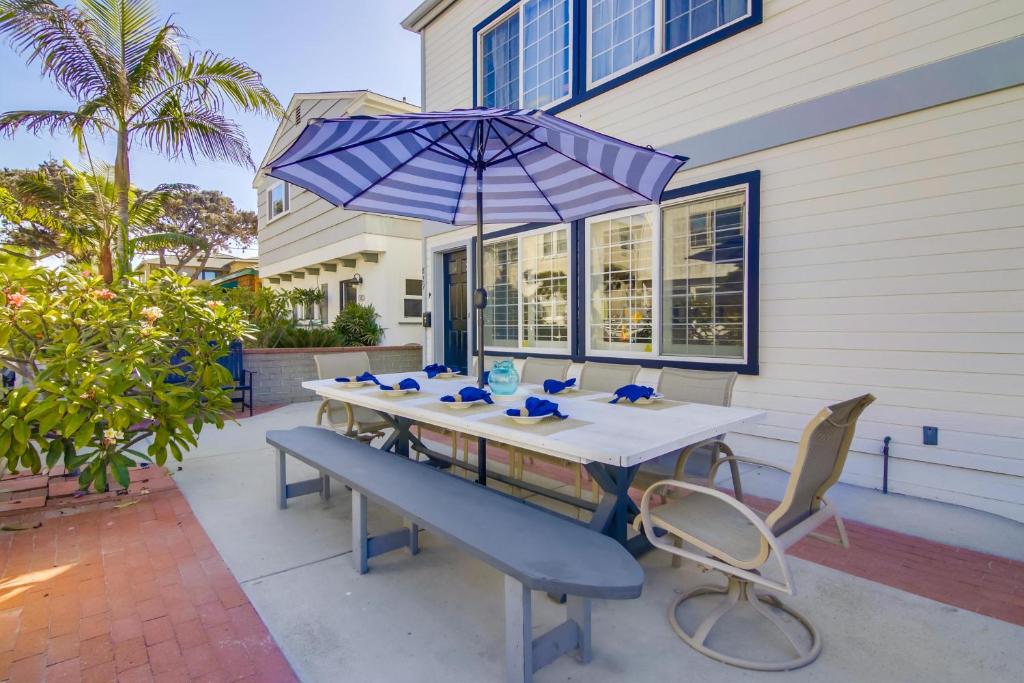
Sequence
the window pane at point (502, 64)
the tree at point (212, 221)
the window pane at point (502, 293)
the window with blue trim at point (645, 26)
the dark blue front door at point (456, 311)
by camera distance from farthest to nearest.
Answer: the tree at point (212, 221) < the dark blue front door at point (456, 311) < the window pane at point (502, 293) < the window pane at point (502, 64) < the window with blue trim at point (645, 26)

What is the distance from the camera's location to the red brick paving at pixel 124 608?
1919 mm

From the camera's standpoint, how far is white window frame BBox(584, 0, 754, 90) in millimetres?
4586

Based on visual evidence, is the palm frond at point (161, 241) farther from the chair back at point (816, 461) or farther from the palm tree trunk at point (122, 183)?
the chair back at point (816, 461)

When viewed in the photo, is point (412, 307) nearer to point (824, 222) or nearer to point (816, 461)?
point (824, 222)

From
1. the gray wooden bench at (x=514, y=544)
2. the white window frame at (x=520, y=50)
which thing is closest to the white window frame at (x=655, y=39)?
the white window frame at (x=520, y=50)

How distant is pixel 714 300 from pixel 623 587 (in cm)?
373

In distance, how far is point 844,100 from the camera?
12.8ft

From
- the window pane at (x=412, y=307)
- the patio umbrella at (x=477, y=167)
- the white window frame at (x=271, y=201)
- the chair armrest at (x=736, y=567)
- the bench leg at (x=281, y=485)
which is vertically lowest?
the bench leg at (x=281, y=485)

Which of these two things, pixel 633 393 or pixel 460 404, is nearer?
pixel 460 404

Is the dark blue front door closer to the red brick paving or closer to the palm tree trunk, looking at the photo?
the palm tree trunk

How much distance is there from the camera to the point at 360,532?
8.67ft

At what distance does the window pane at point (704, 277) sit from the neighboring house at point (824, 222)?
0.06 feet

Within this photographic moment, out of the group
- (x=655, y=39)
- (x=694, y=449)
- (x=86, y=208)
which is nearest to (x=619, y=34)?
(x=655, y=39)

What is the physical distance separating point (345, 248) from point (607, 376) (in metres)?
7.88
